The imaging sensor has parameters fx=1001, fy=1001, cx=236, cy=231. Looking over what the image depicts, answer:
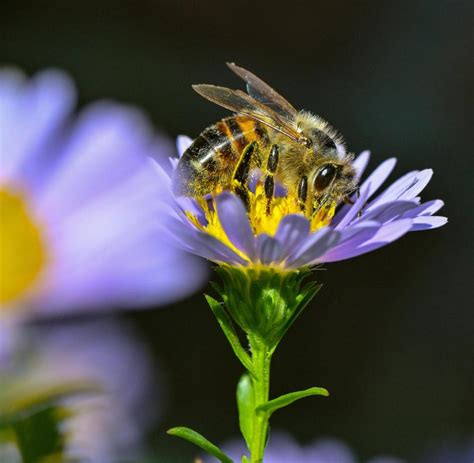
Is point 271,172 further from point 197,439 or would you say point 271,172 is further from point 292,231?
point 197,439

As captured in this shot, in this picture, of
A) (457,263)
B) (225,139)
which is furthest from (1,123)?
(457,263)

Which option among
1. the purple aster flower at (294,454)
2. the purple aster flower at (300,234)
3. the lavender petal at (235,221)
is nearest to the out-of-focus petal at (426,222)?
the purple aster flower at (300,234)

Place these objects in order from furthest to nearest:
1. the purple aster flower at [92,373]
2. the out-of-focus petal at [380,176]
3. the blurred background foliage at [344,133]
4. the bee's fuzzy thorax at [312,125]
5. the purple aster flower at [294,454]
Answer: the blurred background foliage at [344,133] < the purple aster flower at [294,454] < the bee's fuzzy thorax at [312,125] < the out-of-focus petal at [380,176] < the purple aster flower at [92,373]

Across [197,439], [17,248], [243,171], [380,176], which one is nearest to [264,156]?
[243,171]

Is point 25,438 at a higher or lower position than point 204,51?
lower

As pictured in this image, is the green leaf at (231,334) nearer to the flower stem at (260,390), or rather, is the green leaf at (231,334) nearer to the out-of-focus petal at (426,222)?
the flower stem at (260,390)

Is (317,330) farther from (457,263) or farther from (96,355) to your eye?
(96,355)
